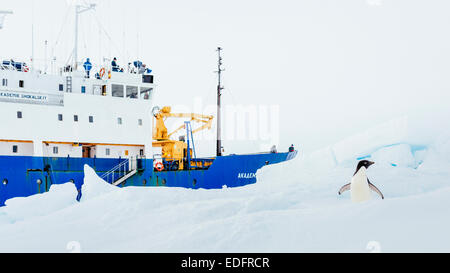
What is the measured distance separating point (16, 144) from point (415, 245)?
16333 mm

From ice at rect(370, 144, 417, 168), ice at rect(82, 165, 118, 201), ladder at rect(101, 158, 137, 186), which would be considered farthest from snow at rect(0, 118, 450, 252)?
ladder at rect(101, 158, 137, 186)

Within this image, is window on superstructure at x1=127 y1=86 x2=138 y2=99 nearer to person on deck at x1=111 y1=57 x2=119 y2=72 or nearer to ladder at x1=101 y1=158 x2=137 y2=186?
person on deck at x1=111 y1=57 x2=119 y2=72

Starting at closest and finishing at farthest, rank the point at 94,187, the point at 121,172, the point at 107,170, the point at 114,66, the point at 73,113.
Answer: the point at 94,187 < the point at 73,113 < the point at 107,170 < the point at 121,172 < the point at 114,66

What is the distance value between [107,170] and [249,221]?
13.8m

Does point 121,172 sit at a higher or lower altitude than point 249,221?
lower

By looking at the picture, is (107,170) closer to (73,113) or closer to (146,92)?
(73,113)

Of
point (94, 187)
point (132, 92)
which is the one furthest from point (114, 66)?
point (94, 187)

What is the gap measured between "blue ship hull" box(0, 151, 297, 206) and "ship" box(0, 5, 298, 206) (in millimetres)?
33

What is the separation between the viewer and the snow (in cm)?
479

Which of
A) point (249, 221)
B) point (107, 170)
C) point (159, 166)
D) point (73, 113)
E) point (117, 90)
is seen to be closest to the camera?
point (249, 221)

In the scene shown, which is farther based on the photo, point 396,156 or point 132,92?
point 132,92

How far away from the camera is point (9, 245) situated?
5.96m

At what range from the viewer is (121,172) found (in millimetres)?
18828
